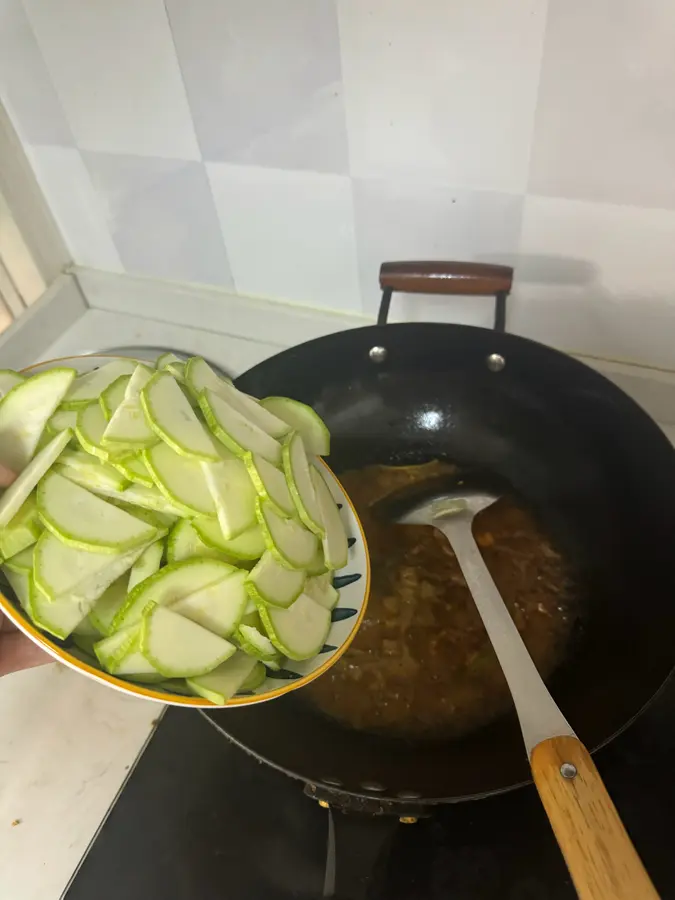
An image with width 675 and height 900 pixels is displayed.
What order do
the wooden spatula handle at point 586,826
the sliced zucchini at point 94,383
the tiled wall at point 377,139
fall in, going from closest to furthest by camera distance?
the wooden spatula handle at point 586,826 < the sliced zucchini at point 94,383 < the tiled wall at point 377,139

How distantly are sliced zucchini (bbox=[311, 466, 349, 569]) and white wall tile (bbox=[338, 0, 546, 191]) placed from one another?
0.37 m

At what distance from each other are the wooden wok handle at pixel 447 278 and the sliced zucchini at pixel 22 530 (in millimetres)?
426

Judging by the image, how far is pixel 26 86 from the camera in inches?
33.3

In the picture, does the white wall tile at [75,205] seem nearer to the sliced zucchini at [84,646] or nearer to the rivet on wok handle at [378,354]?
the rivet on wok handle at [378,354]

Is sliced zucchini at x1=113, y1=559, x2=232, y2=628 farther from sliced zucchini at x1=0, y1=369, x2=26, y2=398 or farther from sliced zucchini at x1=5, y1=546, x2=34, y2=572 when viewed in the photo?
sliced zucchini at x1=0, y1=369, x2=26, y2=398

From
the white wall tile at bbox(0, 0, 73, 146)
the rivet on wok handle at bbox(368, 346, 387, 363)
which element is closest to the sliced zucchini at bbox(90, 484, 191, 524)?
the rivet on wok handle at bbox(368, 346, 387, 363)

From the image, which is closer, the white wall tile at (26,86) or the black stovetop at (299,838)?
the black stovetop at (299,838)

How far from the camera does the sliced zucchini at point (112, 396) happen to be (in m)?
0.48

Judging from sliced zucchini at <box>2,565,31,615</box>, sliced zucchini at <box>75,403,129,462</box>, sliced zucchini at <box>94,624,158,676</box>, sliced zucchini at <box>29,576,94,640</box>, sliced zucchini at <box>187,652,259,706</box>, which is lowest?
sliced zucchini at <box>187,652,259,706</box>

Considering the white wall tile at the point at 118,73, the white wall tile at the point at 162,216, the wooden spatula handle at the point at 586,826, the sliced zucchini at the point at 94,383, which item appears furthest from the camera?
the white wall tile at the point at 162,216

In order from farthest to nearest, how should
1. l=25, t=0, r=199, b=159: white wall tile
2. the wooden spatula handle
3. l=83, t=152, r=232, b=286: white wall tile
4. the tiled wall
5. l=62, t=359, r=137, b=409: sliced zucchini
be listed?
l=83, t=152, r=232, b=286: white wall tile → l=25, t=0, r=199, b=159: white wall tile → the tiled wall → l=62, t=359, r=137, b=409: sliced zucchini → the wooden spatula handle

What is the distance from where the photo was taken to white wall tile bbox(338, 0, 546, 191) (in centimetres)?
60

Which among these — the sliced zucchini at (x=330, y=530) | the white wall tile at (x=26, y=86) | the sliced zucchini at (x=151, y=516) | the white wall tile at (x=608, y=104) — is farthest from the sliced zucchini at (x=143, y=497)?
the white wall tile at (x=26, y=86)

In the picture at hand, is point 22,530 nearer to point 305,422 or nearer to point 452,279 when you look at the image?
point 305,422
